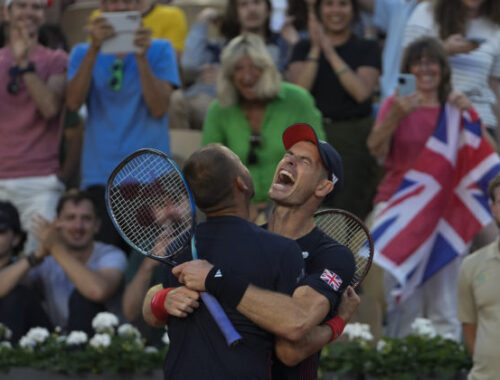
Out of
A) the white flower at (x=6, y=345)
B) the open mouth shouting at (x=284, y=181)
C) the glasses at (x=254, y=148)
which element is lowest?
the white flower at (x=6, y=345)

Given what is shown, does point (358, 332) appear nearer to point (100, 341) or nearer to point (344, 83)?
point (100, 341)

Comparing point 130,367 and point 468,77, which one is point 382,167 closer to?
point 468,77

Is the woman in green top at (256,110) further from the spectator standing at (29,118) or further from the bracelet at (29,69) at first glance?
the bracelet at (29,69)

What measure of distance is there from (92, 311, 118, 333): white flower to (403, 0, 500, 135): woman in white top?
2.97 m

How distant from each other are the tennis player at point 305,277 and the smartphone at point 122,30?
3.68 meters

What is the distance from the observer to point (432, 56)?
7367 mm

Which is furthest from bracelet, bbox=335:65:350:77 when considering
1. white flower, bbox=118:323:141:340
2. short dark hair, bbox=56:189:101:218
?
white flower, bbox=118:323:141:340

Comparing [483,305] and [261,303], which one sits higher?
[261,303]

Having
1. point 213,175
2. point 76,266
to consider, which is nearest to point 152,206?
point 213,175

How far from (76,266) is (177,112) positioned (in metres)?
2.05

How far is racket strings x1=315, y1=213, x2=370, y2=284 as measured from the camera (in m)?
4.37

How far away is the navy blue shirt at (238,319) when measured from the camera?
3.71 m

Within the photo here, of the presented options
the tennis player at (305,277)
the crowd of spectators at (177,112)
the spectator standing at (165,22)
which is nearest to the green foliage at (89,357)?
the crowd of spectators at (177,112)

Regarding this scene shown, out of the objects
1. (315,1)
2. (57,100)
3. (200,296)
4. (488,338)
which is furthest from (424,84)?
(200,296)
